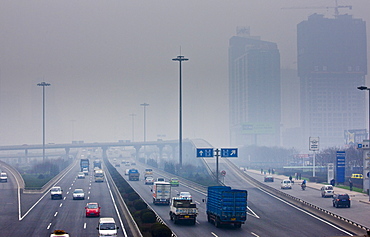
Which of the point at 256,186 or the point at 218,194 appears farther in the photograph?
the point at 256,186

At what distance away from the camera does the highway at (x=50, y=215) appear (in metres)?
51.0

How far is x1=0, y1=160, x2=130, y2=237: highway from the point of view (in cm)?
5097


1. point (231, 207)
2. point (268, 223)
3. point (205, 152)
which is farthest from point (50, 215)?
point (205, 152)

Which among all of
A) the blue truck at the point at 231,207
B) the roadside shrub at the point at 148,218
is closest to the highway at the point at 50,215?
the roadside shrub at the point at 148,218

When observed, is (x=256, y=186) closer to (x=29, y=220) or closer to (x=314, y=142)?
(x=314, y=142)

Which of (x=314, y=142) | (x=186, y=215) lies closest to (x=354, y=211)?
(x=186, y=215)

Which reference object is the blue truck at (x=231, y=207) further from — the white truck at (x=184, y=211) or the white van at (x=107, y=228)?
the white van at (x=107, y=228)

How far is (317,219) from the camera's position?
59281 mm

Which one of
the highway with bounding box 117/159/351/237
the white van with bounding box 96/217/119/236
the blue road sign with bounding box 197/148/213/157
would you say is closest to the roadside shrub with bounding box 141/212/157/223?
the highway with bounding box 117/159/351/237

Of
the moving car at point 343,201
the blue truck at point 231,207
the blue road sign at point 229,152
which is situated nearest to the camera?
the blue truck at point 231,207

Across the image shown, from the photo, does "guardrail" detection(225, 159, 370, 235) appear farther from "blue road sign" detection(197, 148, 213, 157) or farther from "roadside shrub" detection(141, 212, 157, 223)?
"roadside shrub" detection(141, 212, 157, 223)

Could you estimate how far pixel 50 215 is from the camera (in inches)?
2520

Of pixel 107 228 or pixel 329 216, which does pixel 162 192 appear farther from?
pixel 107 228

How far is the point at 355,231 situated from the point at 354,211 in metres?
21.1
